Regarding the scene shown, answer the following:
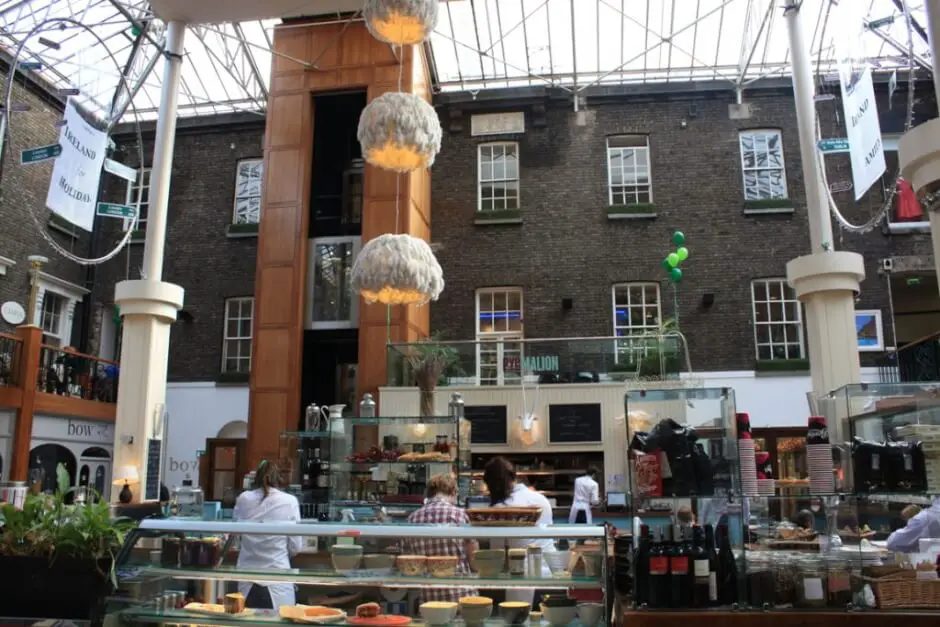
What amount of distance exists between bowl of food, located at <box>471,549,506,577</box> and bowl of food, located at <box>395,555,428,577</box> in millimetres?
225

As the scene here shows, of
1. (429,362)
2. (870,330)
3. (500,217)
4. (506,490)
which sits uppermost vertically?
(500,217)

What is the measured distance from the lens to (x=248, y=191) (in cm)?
1647

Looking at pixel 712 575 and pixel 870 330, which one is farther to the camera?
pixel 870 330

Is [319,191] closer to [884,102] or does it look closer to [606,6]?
[606,6]

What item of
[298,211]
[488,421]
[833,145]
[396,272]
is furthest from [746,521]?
[298,211]

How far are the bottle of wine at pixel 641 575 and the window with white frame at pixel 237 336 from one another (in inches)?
521

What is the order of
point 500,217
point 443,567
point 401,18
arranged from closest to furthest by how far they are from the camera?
1. point 443,567
2. point 401,18
3. point 500,217

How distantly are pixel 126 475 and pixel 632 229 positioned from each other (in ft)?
31.6

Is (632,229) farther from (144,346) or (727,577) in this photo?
(727,577)

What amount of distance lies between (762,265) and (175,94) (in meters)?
10.3

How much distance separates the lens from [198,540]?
3.75 meters

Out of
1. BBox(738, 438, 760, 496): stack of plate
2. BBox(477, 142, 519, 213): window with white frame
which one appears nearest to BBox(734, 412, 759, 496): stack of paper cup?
BBox(738, 438, 760, 496): stack of plate

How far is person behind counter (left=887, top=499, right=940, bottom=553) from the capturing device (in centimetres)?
470

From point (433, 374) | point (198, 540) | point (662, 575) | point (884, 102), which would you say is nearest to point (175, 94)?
point (433, 374)
